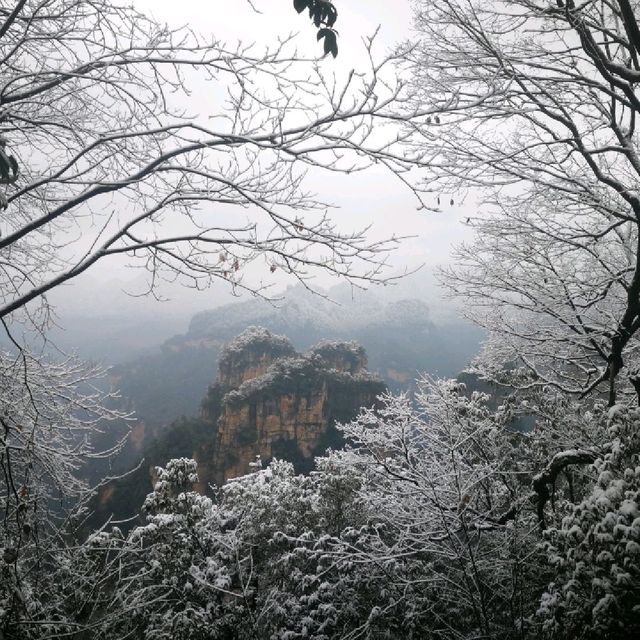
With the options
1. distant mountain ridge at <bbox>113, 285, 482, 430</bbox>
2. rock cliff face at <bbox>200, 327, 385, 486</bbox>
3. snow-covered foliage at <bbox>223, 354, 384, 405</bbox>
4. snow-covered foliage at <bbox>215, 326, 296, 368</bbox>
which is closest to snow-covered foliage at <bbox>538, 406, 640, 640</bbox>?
rock cliff face at <bbox>200, 327, 385, 486</bbox>

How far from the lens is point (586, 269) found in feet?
20.6

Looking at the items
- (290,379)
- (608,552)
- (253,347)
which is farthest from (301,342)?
(608,552)

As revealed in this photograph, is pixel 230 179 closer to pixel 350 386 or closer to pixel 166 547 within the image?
pixel 166 547

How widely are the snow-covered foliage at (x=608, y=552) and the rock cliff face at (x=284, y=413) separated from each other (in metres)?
35.7

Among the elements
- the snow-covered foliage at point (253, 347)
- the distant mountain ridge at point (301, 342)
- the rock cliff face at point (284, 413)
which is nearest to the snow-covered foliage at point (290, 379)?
the rock cliff face at point (284, 413)

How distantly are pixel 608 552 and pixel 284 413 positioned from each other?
40.8 metres

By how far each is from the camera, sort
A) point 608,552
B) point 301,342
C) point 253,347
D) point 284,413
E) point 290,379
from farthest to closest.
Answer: point 301,342
point 253,347
point 290,379
point 284,413
point 608,552

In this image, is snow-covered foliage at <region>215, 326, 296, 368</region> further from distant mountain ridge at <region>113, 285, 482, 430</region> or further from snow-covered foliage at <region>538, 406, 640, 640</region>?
snow-covered foliage at <region>538, 406, 640, 640</region>

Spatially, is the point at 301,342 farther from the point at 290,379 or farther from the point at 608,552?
the point at 608,552

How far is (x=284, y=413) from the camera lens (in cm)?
4253

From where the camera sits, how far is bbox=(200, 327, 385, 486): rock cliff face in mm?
40062

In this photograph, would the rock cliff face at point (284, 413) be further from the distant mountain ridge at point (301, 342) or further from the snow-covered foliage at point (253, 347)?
the distant mountain ridge at point (301, 342)

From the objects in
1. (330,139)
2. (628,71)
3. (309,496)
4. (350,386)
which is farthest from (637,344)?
(350,386)

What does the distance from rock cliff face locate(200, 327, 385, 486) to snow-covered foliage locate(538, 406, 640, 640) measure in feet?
117
